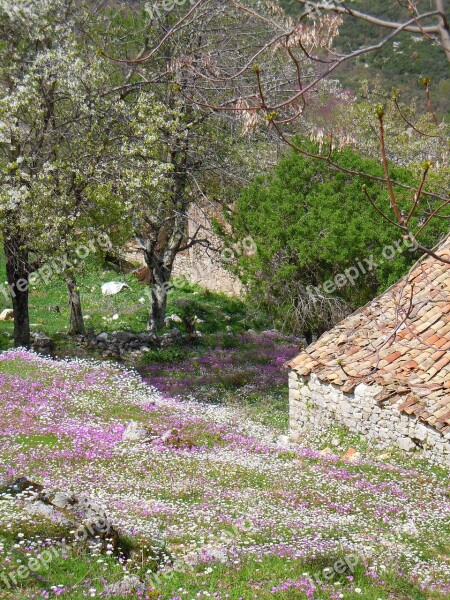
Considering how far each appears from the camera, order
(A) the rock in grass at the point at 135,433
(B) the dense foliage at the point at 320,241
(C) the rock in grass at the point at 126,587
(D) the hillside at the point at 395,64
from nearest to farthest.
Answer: (C) the rock in grass at the point at 126,587 → (A) the rock in grass at the point at 135,433 → (B) the dense foliage at the point at 320,241 → (D) the hillside at the point at 395,64

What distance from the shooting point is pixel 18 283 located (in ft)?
72.4

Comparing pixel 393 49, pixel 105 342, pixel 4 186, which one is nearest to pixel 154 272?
pixel 105 342

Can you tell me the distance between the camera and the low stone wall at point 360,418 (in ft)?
48.1

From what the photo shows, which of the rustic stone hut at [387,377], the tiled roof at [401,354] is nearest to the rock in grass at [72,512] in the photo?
the rustic stone hut at [387,377]

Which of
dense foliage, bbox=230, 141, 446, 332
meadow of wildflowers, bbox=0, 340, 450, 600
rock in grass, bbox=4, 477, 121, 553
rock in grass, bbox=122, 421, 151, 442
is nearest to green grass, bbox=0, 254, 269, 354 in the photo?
dense foliage, bbox=230, 141, 446, 332

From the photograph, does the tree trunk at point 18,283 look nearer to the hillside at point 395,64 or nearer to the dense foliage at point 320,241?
the dense foliage at point 320,241

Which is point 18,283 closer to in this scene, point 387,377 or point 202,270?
point 387,377

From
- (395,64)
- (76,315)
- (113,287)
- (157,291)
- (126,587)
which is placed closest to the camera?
(126,587)

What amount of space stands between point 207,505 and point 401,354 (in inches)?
300

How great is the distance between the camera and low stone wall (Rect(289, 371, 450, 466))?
14.7 metres

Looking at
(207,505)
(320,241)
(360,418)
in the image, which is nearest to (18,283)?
(320,241)

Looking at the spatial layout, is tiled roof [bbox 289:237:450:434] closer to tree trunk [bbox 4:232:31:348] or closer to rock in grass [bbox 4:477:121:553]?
rock in grass [bbox 4:477:121:553]

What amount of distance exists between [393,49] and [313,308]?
226ft

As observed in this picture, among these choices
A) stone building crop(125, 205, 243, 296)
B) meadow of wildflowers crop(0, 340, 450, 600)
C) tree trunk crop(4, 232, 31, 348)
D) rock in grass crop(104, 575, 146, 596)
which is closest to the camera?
rock in grass crop(104, 575, 146, 596)
